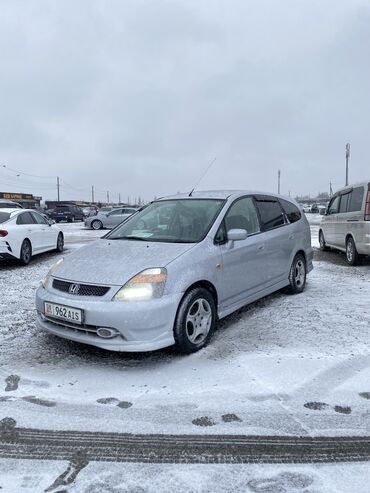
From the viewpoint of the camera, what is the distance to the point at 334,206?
1110 centimetres

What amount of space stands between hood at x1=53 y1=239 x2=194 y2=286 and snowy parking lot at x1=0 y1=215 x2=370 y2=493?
30.7 inches

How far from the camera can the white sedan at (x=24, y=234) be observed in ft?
31.4

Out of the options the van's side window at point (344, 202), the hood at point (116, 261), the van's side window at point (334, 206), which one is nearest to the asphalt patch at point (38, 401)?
the hood at point (116, 261)

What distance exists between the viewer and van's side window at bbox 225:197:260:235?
4.98m

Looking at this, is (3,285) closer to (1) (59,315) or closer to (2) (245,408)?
(1) (59,315)

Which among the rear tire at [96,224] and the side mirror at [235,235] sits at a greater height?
the side mirror at [235,235]

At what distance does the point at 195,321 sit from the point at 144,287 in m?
0.68

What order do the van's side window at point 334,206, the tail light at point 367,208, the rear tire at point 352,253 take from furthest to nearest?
the van's side window at point 334,206 < the rear tire at point 352,253 < the tail light at point 367,208

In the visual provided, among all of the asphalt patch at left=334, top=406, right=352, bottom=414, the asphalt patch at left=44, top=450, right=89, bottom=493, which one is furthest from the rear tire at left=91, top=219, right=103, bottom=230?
the asphalt patch at left=44, top=450, right=89, bottom=493

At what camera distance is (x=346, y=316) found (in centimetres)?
532

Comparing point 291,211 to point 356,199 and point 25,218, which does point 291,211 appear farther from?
point 25,218

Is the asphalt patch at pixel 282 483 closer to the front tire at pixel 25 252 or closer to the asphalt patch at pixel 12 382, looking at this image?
the asphalt patch at pixel 12 382

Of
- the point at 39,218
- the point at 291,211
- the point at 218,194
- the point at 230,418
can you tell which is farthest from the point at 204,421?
the point at 39,218

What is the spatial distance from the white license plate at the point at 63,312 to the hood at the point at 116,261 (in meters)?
0.29
